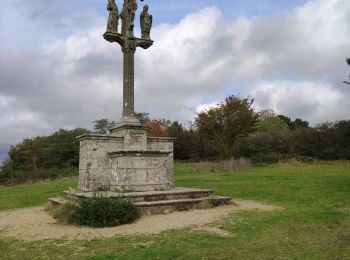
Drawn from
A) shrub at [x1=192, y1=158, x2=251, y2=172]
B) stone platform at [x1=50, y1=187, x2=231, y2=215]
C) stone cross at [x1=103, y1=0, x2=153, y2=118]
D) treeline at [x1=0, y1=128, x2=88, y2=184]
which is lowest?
stone platform at [x1=50, y1=187, x2=231, y2=215]

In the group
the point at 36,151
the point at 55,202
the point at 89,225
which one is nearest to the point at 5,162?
the point at 36,151

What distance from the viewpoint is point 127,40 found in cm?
1385

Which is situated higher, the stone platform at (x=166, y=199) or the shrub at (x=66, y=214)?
the stone platform at (x=166, y=199)

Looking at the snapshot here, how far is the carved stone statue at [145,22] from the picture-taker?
46.9 feet

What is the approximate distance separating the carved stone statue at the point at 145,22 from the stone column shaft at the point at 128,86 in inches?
37.4

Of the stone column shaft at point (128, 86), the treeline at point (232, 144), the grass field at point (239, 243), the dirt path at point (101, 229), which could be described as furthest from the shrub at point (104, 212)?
the treeline at point (232, 144)

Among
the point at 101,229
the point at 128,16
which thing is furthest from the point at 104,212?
the point at 128,16

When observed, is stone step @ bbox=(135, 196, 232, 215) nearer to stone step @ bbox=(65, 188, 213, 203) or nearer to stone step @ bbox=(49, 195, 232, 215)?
stone step @ bbox=(49, 195, 232, 215)

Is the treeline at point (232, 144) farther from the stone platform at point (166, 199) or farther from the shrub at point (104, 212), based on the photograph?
the shrub at point (104, 212)

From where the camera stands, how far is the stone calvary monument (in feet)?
36.9

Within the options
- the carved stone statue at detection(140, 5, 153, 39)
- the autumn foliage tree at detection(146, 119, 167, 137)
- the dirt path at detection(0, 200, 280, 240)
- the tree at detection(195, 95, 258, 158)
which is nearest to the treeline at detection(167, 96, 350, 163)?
the tree at detection(195, 95, 258, 158)

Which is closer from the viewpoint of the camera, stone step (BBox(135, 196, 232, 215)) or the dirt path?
the dirt path

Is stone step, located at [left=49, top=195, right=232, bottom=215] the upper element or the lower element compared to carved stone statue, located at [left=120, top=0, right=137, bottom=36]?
lower

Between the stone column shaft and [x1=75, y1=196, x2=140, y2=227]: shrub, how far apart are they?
4.62 m
